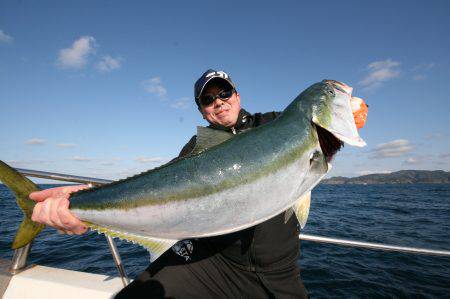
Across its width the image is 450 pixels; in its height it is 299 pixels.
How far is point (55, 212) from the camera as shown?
2.99 meters

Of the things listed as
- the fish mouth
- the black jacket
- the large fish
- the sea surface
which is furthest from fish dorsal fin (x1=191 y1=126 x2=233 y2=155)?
the sea surface

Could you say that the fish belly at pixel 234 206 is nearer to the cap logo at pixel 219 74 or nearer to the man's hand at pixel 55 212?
the man's hand at pixel 55 212

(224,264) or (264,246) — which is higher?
(264,246)

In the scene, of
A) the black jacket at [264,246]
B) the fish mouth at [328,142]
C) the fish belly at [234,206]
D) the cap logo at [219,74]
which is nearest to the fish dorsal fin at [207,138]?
the fish belly at [234,206]

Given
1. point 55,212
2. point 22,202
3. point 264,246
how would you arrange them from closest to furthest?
point 55,212
point 22,202
point 264,246

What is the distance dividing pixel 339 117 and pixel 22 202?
3.53 meters

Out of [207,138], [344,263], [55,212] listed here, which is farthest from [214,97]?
[344,263]

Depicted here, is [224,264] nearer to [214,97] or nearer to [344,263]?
[214,97]

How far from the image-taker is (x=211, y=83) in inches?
171

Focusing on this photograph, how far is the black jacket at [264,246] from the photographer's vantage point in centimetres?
339

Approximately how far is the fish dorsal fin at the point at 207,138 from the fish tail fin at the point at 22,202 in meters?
1.97

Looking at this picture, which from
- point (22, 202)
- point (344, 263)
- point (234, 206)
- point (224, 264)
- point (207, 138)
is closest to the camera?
point (234, 206)

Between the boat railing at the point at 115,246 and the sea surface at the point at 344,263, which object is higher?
the boat railing at the point at 115,246

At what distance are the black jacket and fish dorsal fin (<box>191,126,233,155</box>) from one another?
1.29 m
